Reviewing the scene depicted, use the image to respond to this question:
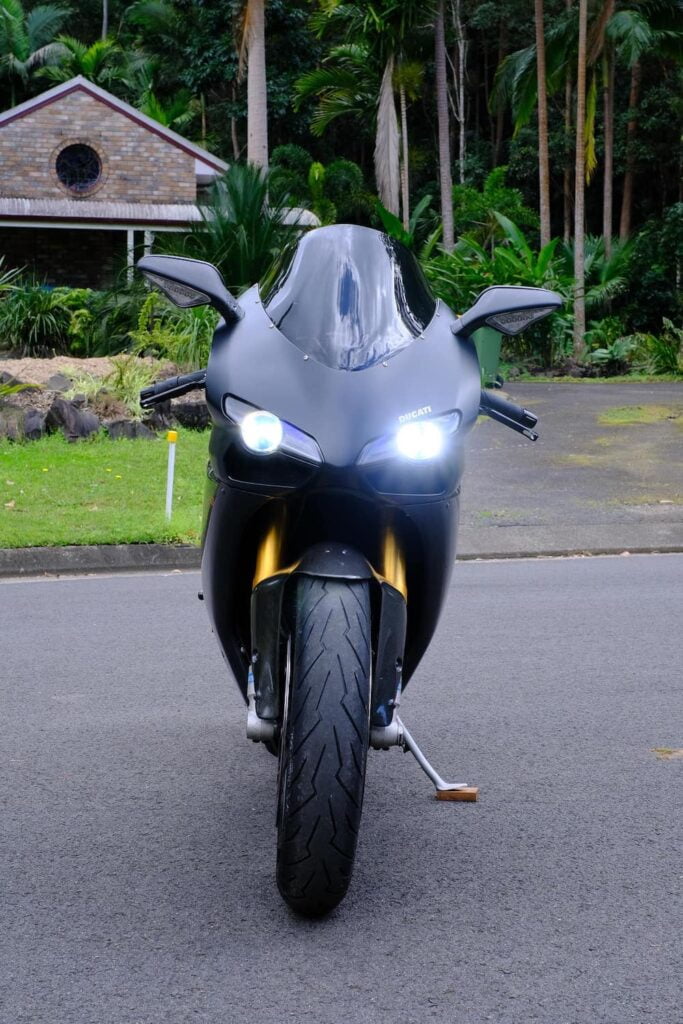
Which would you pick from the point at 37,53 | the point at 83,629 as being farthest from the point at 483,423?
the point at 37,53

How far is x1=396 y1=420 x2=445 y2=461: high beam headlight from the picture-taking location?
10.9 feet

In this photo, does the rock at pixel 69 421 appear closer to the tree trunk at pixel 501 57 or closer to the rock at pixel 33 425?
the rock at pixel 33 425

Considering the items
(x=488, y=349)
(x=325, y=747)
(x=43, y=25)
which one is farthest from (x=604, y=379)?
(x=43, y=25)

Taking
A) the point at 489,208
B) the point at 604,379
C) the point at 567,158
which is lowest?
the point at 604,379

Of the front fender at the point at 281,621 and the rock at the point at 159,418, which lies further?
the rock at the point at 159,418

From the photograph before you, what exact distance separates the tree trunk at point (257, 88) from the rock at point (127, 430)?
11.3m

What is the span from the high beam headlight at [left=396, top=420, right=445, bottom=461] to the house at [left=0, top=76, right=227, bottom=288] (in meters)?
26.5

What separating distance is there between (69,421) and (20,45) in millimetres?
38518

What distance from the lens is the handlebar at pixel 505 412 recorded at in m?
4.08

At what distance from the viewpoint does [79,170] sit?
30016mm

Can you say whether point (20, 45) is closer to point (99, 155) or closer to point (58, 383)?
point (99, 155)

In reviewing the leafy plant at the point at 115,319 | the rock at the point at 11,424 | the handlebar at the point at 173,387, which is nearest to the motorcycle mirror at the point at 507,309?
the handlebar at the point at 173,387

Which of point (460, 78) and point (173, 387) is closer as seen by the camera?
point (173, 387)

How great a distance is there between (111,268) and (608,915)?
30.4 metres
